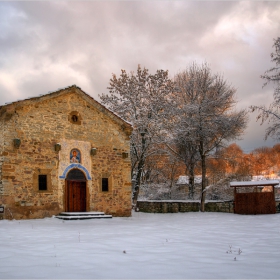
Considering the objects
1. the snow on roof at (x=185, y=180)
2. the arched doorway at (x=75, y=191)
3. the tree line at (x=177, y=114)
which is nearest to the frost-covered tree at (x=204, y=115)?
the tree line at (x=177, y=114)

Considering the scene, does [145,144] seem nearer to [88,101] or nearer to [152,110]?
[152,110]

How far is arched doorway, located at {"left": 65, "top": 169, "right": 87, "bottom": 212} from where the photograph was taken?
A: 52.1 ft

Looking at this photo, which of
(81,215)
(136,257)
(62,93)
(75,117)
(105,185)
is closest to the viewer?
(136,257)

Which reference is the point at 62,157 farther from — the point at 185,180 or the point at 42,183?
the point at 185,180

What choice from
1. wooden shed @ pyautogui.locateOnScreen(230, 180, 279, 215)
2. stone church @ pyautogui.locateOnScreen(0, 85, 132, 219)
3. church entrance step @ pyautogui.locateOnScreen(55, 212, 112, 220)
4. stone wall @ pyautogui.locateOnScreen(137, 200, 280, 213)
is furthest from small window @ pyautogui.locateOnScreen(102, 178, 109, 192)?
wooden shed @ pyautogui.locateOnScreen(230, 180, 279, 215)

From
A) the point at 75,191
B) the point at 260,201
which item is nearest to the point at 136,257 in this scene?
the point at 75,191

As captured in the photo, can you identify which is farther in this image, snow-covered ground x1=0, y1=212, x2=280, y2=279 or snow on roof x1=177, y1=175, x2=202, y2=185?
snow on roof x1=177, y1=175, x2=202, y2=185

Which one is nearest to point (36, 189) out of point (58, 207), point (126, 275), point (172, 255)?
point (58, 207)

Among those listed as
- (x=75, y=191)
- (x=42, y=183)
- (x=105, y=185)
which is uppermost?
(x=42, y=183)

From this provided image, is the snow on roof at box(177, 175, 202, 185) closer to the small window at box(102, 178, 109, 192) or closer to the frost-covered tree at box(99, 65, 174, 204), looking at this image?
the frost-covered tree at box(99, 65, 174, 204)

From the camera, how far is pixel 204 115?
24391 mm

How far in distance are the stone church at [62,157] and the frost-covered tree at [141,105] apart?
16.1 ft

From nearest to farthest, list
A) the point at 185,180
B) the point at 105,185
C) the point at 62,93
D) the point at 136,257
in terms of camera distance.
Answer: the point at 136,257, the point at 62,93, the point at 105,185, the point at 185,180

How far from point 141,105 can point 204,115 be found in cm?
481
